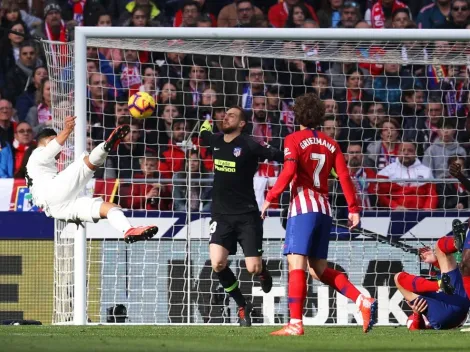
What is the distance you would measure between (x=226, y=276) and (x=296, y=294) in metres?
2.37

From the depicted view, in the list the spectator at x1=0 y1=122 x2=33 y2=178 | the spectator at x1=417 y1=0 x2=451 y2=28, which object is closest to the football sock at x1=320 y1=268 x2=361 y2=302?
the spectator at x1=0 y1=122 x2=33 y2=178

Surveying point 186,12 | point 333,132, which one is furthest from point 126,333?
point 186,12

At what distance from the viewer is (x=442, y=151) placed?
16.2m

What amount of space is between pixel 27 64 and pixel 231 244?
6906 mm

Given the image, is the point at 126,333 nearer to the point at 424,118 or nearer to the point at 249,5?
the point at 424,118

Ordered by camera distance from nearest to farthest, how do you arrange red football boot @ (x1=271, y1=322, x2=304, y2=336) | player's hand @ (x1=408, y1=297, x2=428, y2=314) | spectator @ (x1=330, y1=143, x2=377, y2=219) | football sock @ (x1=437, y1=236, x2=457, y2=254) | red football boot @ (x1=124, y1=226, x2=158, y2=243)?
red football boot @ (x1=271, y1=322, x2=304, y2=336)
red football boot @ (x1=124, y1=226, x2=158, y2=243)
football sock @ (x1=437, y1=236, x2=457, y2=254)
player's hand @ (x1=408, y1=297, x2=428, y2=314)
spectator @ (x1=330, y1=143, x2=377, y2=219)

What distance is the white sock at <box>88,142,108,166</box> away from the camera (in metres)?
11.8

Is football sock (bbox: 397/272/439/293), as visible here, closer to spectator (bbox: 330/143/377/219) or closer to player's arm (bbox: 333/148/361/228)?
player's arm (bbox: 333/148/361/228)

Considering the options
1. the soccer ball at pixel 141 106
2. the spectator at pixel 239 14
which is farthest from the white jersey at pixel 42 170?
the spectator at pixel 239 14

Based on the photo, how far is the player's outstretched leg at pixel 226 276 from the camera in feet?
39.9

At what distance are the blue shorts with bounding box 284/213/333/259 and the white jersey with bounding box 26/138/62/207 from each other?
3.09 meters

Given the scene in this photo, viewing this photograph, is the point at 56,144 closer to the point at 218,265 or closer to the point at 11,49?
the point at 218,265

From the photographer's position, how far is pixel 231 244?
1228 cm

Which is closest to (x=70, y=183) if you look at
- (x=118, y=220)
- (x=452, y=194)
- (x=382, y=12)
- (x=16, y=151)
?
(x=118, y=220)
